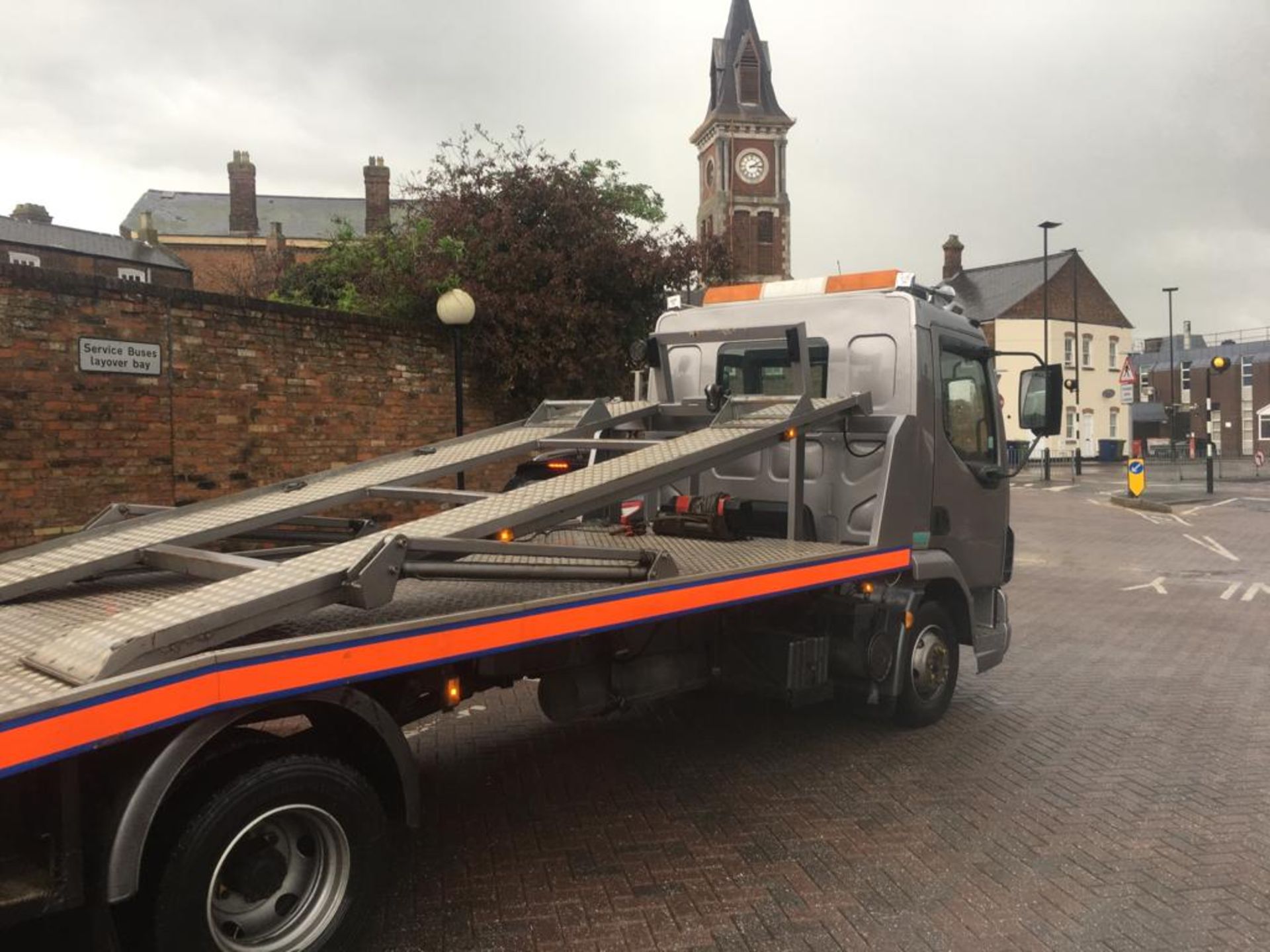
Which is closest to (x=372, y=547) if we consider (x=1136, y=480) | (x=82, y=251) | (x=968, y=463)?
(x=968, y=463)

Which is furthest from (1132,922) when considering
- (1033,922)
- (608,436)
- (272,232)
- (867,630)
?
(272,232)

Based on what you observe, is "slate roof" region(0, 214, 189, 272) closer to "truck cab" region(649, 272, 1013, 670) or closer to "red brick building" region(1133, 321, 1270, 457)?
"truck cab" region(649, 272, 1013, 670)

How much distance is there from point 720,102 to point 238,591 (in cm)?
7026

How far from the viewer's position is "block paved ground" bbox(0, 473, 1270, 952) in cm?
355

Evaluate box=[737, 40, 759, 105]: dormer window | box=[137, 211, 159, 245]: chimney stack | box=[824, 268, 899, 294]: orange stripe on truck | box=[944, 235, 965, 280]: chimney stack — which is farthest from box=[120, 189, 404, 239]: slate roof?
box=[824, 268, 899, 294]: orange stripe on truck

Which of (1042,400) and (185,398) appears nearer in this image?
(1042,400)

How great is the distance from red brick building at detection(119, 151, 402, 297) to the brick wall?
122ft

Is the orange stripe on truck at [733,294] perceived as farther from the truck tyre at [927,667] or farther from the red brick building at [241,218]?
the red brick building at [241,218]

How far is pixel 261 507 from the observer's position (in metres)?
4.42

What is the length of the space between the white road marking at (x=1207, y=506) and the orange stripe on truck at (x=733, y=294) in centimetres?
A: 1939

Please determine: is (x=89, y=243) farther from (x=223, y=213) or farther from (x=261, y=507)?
(x=261, y=507)

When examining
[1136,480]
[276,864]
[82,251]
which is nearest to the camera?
[276,864]

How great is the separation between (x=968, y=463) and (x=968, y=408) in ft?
1.18

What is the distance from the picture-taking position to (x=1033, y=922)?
3.59m
